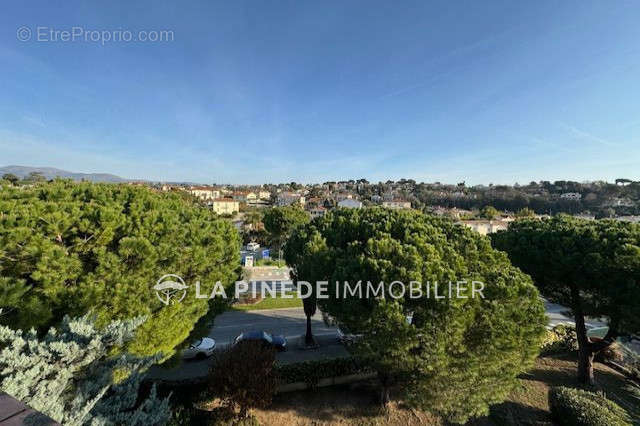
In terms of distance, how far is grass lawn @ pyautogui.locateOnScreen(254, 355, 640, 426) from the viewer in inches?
287

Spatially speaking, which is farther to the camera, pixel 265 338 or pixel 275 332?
pixel 275 332

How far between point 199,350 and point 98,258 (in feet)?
23.8

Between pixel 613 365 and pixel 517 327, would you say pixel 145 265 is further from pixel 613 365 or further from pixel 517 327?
pixel 613 365

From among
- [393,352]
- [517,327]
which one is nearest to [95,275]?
[393,352]

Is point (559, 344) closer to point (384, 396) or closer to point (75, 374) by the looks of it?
point (384, 396)

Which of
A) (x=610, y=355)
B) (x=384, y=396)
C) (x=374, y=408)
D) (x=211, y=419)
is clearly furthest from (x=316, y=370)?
(x=610, y=355)

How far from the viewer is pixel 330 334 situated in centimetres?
1370

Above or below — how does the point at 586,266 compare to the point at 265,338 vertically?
above

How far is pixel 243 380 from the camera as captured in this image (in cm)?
680

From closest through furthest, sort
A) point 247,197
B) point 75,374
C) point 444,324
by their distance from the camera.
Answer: point 75,374 < point 444,324 < point 247,197

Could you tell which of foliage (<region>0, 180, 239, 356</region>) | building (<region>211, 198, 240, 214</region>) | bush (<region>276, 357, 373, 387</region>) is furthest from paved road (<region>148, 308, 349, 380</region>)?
building (<region>211, 198, 240, 214</region>)

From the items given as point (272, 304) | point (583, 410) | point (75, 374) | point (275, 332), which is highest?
point (75, 374)

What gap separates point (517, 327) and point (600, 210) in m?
87.4

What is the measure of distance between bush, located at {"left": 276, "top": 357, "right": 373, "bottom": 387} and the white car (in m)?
4.03
